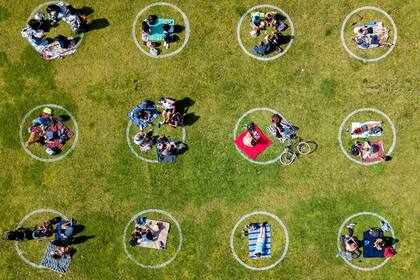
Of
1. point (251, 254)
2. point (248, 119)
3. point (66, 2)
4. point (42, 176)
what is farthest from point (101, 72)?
point (251, 254)

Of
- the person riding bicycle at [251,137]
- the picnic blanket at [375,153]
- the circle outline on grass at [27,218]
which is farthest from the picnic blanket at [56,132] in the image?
the picnic blanket at [375,153]

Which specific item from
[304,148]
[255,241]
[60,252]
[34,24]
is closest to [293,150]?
[304,148]

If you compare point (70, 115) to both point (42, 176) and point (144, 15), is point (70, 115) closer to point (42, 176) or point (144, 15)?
point (42, 176)

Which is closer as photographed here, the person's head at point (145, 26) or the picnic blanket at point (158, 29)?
the person's head at point (145, 26)

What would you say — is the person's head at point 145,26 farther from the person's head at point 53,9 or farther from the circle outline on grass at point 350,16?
the circle outline on grass at point 350,16

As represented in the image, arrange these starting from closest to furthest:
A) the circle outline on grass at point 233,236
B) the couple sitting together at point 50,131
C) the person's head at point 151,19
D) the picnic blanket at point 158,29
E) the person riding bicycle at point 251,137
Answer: the person riding bicycle at point 251,137, the circle outline on grass at point 233,236, the person's head at point 151,19, the couple sitting together at point 50,131, the picnic blanket at point 158,29
